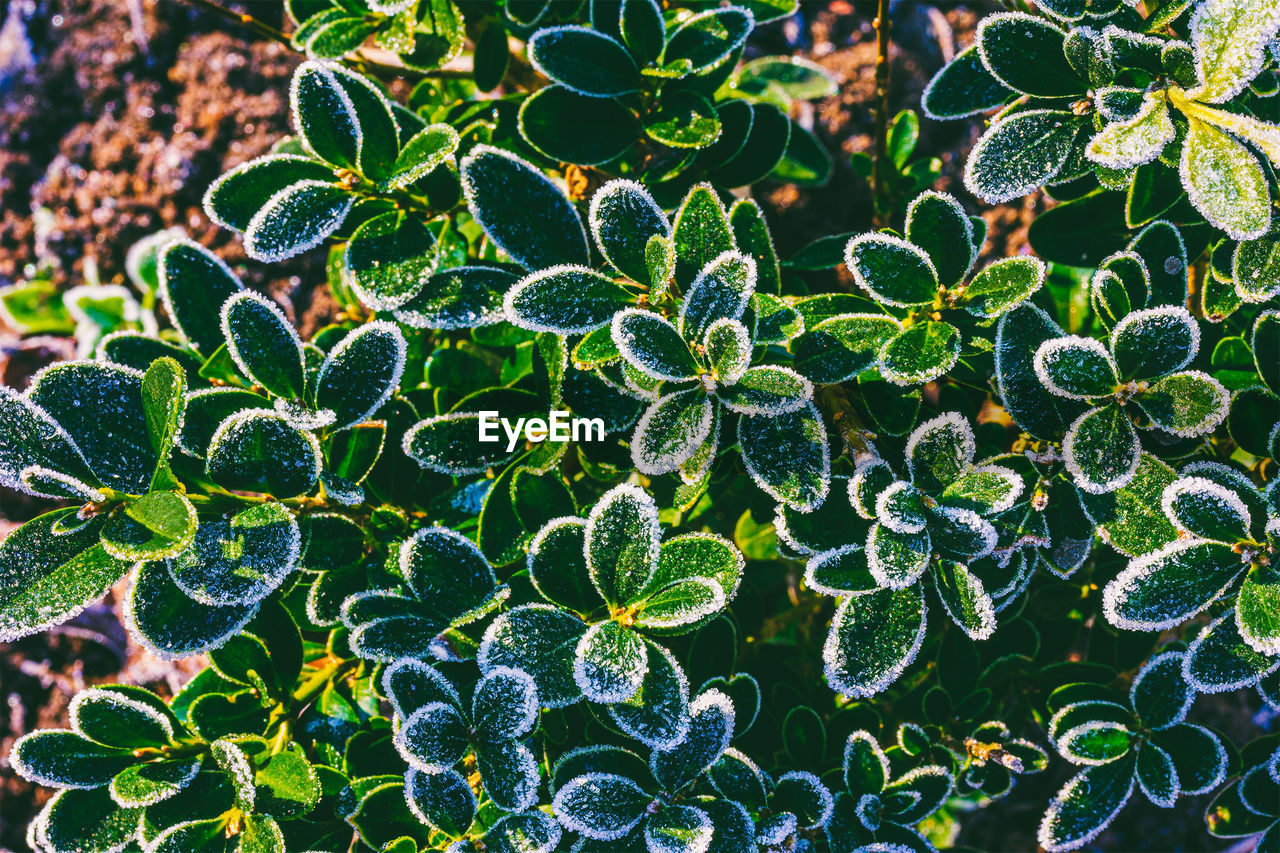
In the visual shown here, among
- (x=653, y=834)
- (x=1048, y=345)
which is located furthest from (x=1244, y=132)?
(x=653, y=834)

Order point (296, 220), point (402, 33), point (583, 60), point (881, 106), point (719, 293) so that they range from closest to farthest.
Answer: point (719, 293) < point (296, 220) < point (583, 60) < point (402, 33) < point (881, 106)

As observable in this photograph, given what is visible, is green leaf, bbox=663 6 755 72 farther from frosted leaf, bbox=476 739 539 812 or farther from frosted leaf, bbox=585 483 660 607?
frosted leaf, bbox=476 739 539 812

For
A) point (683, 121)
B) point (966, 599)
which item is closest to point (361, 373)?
point (683, 121)

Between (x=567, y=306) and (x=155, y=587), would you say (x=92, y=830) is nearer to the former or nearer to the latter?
(x=155, y=587)

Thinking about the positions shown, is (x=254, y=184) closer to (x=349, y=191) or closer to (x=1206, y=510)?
(x=349, y=191)

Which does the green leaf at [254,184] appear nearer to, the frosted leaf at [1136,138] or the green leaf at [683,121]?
the green leaf at [683,121]

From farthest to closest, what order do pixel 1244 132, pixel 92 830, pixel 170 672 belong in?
pixel 170 672, pixel 92 830, pixel 1244 132

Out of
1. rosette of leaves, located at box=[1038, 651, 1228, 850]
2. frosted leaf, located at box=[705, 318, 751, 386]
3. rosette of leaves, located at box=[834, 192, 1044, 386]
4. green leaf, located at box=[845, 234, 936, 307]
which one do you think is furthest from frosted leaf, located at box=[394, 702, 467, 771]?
rosette of leaves, located at box=[1038, 651, 1228, 850]
